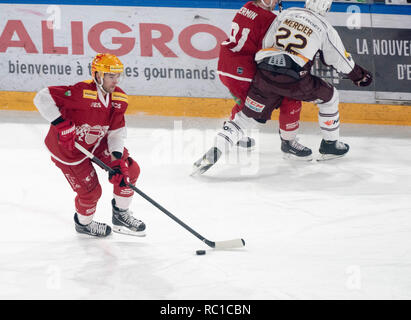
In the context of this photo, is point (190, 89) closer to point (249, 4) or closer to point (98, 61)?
point (249, 4)

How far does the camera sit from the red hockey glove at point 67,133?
3.64m

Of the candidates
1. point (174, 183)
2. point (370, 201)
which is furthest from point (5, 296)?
point (370, 201)

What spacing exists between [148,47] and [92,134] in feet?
8.52

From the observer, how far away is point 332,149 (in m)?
5.33

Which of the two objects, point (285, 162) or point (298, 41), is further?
point (285, 162)

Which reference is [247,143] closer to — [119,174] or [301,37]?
[301,37]

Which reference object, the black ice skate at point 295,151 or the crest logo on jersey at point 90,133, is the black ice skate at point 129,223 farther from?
the black ice skate at point 295,151

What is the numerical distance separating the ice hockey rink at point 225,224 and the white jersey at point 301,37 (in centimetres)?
75

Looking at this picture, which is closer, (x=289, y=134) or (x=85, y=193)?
(x=85, y=193)

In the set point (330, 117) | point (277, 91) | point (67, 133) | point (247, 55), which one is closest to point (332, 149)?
point (330, 117)

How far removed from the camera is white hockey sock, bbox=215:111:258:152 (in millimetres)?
5020

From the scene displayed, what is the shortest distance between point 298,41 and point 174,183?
1166mm

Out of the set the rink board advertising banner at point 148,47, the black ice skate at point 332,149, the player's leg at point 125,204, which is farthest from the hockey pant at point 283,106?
the player's leg at point 125,204

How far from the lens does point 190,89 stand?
6.33 metres
